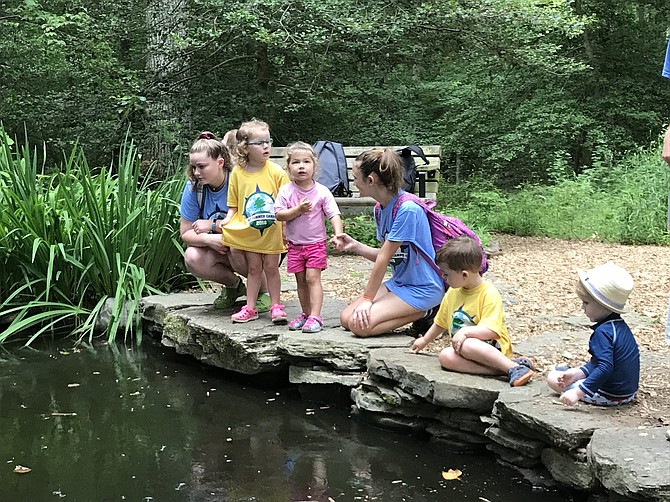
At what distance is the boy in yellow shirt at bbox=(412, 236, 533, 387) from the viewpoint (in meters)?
2.87

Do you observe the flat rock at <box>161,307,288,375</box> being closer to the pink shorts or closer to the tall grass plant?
the pink shorts

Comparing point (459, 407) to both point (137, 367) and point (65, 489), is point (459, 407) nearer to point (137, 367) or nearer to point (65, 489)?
point (65, 489)

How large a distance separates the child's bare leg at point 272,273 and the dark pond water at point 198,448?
1.56 ft

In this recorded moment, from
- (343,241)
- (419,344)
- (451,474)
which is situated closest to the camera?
(451,474)

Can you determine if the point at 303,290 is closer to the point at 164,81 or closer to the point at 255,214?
the point at 255,214

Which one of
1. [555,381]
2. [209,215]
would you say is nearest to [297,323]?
[209,215]

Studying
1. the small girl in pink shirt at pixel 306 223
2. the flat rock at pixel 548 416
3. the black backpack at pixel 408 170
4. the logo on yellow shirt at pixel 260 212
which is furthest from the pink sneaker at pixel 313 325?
the black backpack at pixel 408 170

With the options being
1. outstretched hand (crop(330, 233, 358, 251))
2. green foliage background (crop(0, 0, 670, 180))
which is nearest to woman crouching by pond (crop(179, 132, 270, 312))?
outstretched hand (crop(330, 233, 358, 251))

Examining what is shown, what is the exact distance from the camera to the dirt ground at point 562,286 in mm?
2914

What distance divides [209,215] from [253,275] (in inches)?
17.7

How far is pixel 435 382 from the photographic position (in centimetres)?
284

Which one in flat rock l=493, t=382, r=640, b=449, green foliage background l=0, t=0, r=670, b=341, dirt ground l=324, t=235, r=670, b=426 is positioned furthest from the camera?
green foliage background l=0, t=0, r=670, b=341

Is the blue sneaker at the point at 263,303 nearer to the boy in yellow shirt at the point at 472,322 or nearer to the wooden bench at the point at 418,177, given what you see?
the boy in yellow shirt at the point at 472,322

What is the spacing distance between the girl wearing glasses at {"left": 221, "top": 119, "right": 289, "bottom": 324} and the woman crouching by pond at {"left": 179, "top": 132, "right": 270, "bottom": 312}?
0.38ft
